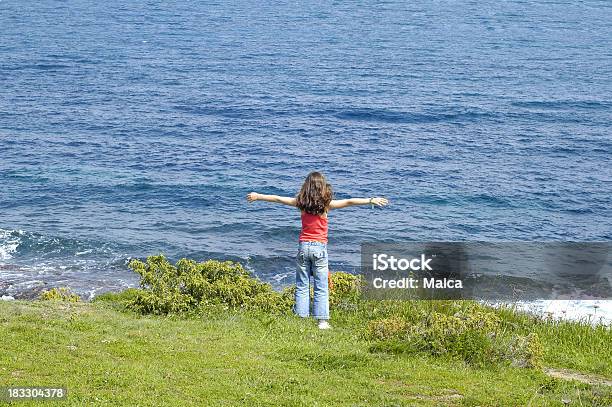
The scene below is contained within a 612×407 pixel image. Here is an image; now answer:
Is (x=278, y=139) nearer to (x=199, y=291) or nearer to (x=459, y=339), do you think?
(x=199, y=291)

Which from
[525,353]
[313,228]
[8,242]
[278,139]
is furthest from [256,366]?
[278,139]

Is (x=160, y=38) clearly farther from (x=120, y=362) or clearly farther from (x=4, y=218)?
(x=120, y=362)

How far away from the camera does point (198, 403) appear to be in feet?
32.6

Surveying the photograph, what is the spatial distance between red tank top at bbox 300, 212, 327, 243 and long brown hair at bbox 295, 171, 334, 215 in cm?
16

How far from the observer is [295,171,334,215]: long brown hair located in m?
13.4

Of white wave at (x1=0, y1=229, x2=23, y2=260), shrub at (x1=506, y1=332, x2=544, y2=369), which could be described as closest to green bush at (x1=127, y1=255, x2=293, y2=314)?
shrub at (x1=506, y1=332, x2=544, y2=369)

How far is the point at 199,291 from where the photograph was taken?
16.9m

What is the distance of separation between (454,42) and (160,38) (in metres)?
36.1

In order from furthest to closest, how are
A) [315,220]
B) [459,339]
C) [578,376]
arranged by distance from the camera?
1. [315,220]
2. [459,339]
3. [578,376]

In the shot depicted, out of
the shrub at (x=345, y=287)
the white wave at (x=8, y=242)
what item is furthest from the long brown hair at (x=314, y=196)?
the white wave at (x=8, y=242)

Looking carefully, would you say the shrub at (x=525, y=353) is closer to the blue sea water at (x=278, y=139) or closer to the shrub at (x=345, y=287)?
the shrub at (x=345, y=287)

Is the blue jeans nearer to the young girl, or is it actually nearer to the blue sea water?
the young girl

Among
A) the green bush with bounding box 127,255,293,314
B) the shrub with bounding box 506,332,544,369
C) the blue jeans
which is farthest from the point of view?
the green bush with bounding box 127,255,293,314

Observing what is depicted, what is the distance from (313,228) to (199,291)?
4.13m
